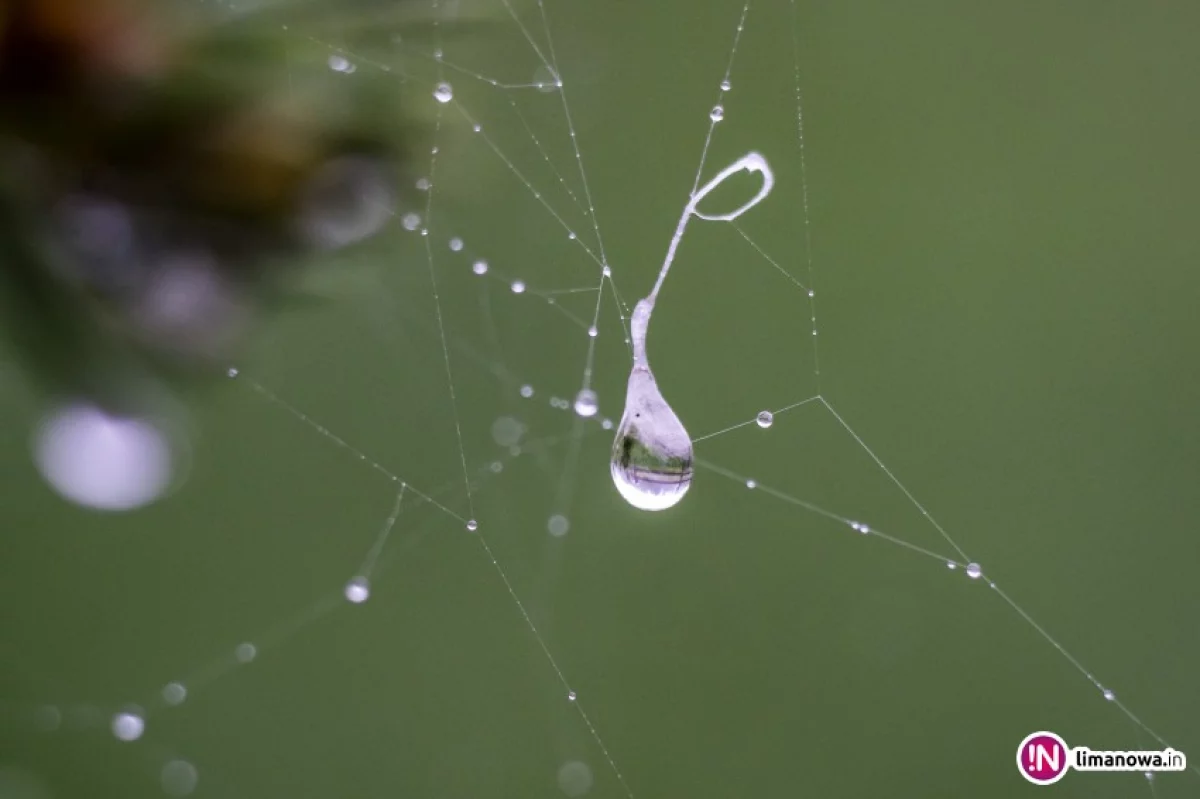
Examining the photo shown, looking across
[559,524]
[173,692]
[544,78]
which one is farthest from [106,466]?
[544,78]

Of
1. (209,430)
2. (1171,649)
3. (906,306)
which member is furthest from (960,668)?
(209,430)

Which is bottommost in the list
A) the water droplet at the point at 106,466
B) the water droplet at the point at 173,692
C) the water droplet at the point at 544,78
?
the water droplet at the point at 173,692

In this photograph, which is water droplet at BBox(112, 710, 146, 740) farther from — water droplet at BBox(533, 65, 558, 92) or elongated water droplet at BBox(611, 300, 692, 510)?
water droplet at BBox(533, 65, 558, 92)

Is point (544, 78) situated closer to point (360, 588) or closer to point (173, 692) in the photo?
point (360, 588)

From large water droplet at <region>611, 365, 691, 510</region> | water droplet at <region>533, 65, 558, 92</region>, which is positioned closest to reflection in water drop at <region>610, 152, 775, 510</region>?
large water droplet at <region>611, 365, 691, 510</region>

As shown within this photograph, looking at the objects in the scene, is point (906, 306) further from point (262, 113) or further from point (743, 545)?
point (262, 113)

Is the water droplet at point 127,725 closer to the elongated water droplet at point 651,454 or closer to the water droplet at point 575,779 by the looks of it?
the water droplet at point 575,779

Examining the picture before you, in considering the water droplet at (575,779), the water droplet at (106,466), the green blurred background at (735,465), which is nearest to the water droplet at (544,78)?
the green blurred background at (735,465)
